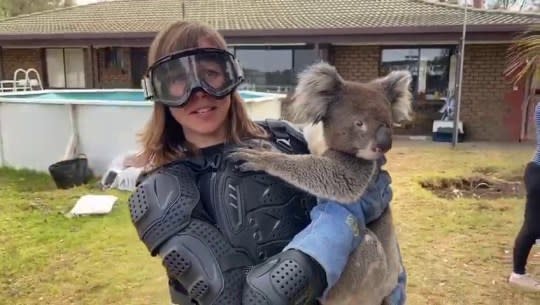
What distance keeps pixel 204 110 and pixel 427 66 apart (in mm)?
11800

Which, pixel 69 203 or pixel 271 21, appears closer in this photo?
pixel 69 203

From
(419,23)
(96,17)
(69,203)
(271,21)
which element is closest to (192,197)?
(69,203)

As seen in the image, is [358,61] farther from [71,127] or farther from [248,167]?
[248,167]

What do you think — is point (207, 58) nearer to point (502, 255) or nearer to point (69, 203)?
point (502, 255)

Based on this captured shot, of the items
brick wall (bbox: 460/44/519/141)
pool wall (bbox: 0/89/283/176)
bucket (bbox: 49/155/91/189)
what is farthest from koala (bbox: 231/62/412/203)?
brick wall (bbox: 460/44/519/141)

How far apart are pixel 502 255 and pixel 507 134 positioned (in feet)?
26.2

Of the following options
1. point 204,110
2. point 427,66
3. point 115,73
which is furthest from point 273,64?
point 204,110

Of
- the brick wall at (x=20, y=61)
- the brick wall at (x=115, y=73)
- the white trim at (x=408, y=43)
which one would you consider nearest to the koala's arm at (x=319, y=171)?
the white trim at (x=408, y=43)

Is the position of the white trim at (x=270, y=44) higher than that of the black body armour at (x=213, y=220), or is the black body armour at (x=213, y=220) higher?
the white trim at (x=270, y=44)

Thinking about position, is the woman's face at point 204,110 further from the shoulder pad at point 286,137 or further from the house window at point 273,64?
the house window at point 273,64

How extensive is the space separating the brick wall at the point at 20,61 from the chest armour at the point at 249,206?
15.9 metres

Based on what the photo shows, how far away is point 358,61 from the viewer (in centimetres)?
1286

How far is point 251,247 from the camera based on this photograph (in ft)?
4.66

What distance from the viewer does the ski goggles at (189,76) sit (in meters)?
1.50
